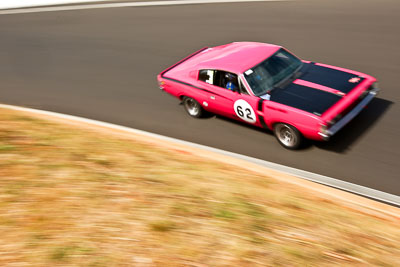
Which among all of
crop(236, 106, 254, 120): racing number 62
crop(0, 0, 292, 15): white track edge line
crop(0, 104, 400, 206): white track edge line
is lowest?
crop(0, 104, 400, 206): white track edge line

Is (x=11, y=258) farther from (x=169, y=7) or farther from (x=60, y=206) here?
(x=169, y=7)

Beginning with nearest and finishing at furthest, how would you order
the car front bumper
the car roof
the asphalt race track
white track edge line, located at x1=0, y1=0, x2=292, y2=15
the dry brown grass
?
1. the dry brown grass
2. the car front bumper
3. the asphalt race track
4. the car roof
5. white track edge line, located at x1=0, y1=0, x2=292, y2=15

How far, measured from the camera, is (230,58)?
8008 millimetres

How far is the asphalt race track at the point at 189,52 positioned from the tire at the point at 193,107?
0.19m

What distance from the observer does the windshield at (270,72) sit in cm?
733

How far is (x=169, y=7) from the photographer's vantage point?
15.6 meters

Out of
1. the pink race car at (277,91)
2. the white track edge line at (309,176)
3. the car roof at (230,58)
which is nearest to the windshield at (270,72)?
the pink race car at (277,91)

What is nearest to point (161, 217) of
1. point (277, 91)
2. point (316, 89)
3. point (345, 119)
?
point (277, 91)

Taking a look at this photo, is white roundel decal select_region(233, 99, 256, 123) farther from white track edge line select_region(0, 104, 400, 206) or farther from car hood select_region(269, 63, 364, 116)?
white track edge line select_region(0, 104, 400, 206)

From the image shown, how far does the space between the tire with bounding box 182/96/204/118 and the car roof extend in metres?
0.53

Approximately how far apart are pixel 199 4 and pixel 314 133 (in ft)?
33.0

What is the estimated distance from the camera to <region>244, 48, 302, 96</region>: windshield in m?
7.33

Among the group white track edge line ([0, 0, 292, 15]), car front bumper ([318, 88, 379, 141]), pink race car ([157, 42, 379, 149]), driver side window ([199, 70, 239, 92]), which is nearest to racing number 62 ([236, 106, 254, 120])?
pink race car ([157, 42, 379, 149])

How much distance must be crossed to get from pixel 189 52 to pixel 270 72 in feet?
16.7
